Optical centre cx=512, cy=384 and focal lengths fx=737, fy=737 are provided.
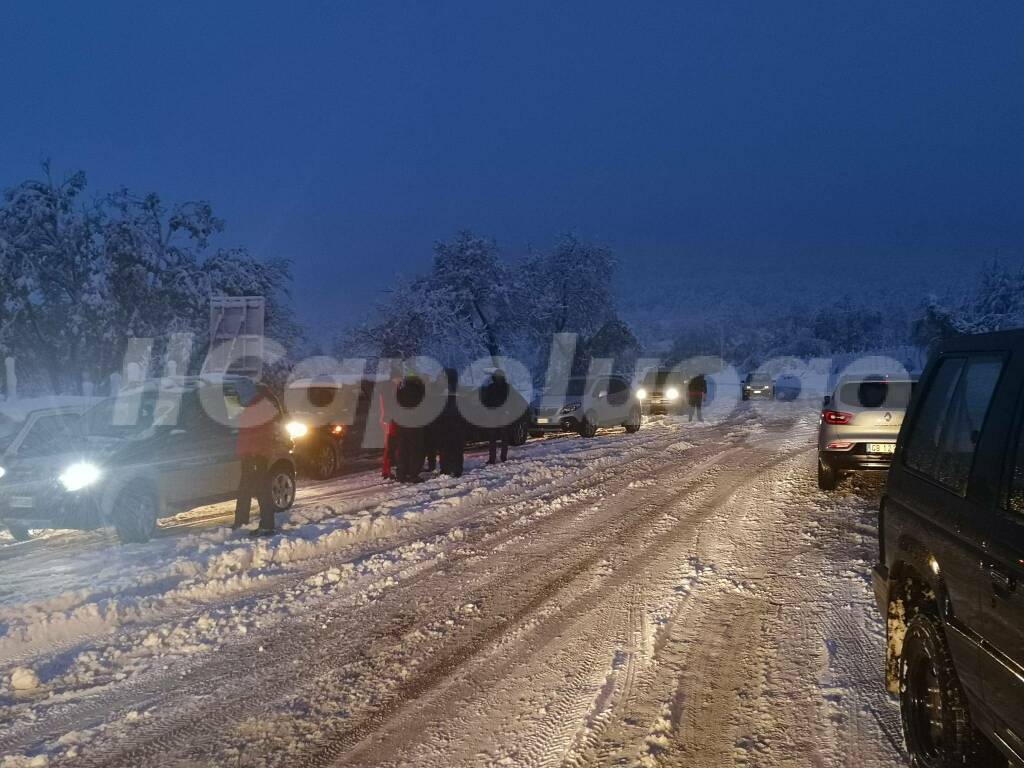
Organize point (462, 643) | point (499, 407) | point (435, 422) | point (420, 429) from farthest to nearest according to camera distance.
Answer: point (499, 407) → point (435, 422) → point (420, 429) → point (462, 643)

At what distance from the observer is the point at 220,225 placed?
99.5 ft

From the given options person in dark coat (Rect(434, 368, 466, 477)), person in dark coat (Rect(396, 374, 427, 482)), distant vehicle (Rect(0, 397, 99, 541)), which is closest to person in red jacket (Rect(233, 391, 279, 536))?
distant vehicle (Rect(0, 397, 99, 541))

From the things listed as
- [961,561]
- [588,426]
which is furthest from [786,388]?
[961,561]

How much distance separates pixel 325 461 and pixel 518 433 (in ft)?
19.5

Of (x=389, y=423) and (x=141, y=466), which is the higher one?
(x=389, y=423)

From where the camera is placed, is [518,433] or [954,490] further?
[518,433]

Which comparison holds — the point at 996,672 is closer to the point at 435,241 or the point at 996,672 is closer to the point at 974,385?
the point at 974,385

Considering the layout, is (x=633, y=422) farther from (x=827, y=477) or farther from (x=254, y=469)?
(x=254, y=469)

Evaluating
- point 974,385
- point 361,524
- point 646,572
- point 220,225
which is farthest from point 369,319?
point 974,385

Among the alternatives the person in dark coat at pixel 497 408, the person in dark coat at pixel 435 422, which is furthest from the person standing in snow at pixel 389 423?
the person in dark coat at pixel 497 408

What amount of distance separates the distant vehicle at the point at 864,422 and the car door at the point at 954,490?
6.26 metres

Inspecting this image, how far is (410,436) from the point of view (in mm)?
12781

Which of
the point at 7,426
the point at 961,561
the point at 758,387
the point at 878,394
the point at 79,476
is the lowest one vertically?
the point at 7,426

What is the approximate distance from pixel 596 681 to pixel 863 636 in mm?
2038
